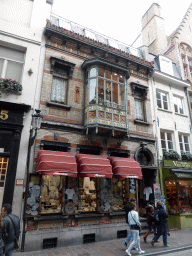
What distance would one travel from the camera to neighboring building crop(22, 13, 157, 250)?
286 inches

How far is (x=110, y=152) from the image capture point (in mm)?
9570

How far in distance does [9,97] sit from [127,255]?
809cm

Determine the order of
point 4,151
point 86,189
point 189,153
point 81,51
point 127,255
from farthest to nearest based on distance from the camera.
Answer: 1. point 189,153
2. point 81,51
3. point 86,189
4. point 4,151
5. point 127,255

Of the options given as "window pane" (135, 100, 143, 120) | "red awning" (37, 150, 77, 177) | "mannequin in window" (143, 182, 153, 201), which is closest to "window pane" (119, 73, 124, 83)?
"window pane" (135, 100, 143, 120)

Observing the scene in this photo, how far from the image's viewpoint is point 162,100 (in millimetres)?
13133

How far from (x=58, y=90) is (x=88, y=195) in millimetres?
5788

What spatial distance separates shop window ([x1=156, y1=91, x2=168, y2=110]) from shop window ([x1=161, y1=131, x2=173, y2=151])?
207cm

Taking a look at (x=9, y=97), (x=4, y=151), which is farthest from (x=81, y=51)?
(x=4, y=151)

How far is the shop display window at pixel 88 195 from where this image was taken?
827 centimetres

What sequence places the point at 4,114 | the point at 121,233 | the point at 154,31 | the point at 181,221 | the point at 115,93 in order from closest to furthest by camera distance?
the point at 4,114 → the point at 121,233 → the point at 115,93 → the point at 181,221 → the point at 154,31

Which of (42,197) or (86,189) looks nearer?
(42,197)

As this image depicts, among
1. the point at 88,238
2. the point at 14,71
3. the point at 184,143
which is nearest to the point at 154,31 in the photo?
the point at 184,143

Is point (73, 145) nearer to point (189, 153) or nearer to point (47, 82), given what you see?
point (47, 82)

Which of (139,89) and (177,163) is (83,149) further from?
(177,163)
